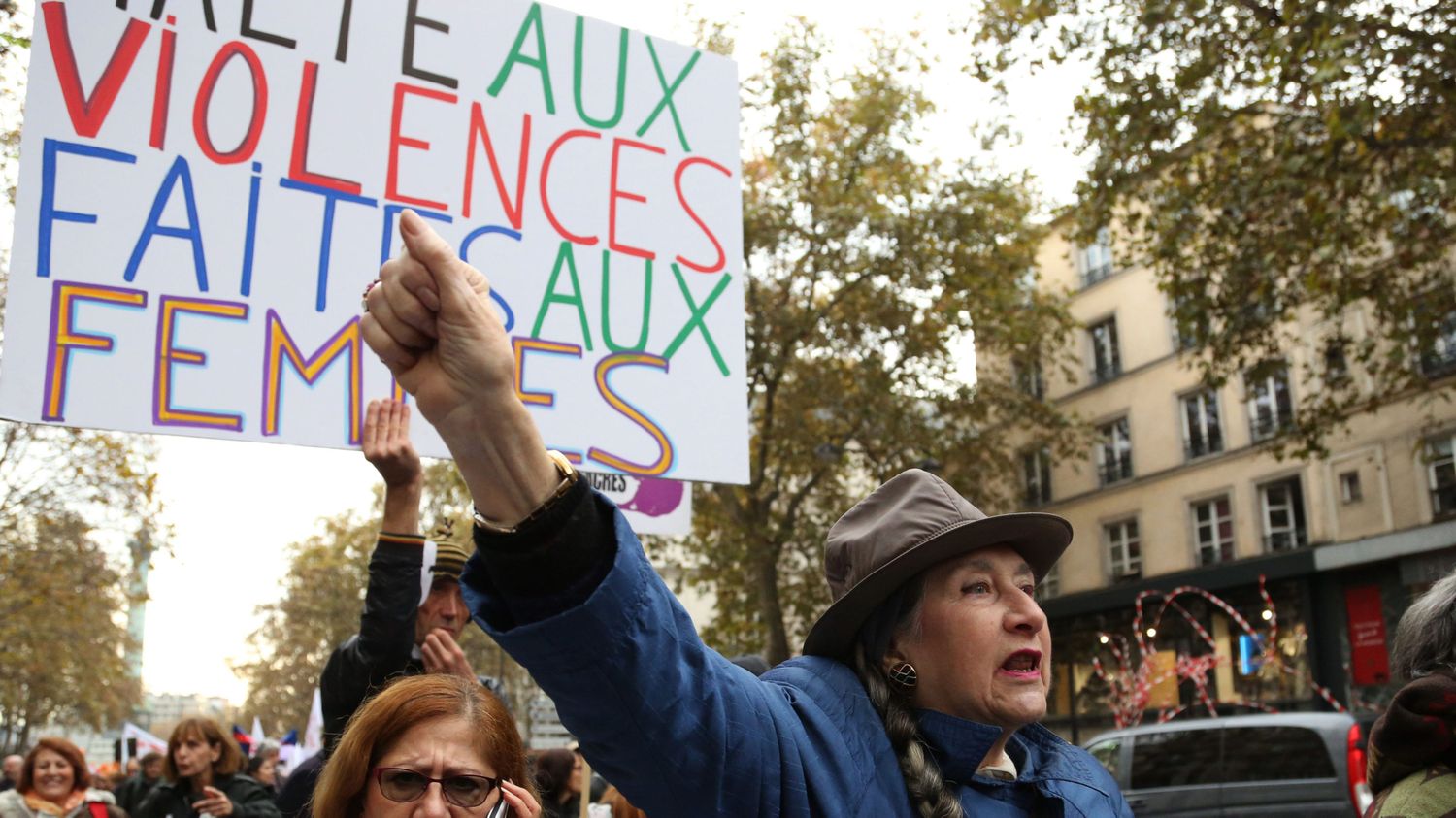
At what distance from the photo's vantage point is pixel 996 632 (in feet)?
7.10

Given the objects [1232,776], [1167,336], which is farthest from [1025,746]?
[1167,336]

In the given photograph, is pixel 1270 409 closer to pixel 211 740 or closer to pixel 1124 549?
pixel 1124 549

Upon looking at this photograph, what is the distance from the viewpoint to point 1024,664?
7.13 ft

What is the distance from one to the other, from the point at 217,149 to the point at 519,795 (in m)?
1.80

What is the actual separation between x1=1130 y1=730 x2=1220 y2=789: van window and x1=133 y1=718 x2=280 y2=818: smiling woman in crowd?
8.32 meters

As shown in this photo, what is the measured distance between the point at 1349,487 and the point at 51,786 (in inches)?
872

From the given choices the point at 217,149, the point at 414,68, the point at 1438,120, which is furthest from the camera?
the point at 1438,120

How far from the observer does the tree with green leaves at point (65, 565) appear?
20156 millimetres

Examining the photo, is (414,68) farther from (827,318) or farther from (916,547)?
(827,318)

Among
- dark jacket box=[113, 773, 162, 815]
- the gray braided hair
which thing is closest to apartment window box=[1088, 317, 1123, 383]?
dark jacket box=[113, 773, 162, 815]

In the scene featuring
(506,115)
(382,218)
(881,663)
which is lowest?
(881,663)

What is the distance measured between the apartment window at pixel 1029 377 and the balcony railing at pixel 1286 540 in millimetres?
5226

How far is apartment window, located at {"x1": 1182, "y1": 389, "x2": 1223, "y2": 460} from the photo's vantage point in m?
27.0

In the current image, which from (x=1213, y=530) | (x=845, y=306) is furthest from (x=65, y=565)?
(x=1213, y=530)
